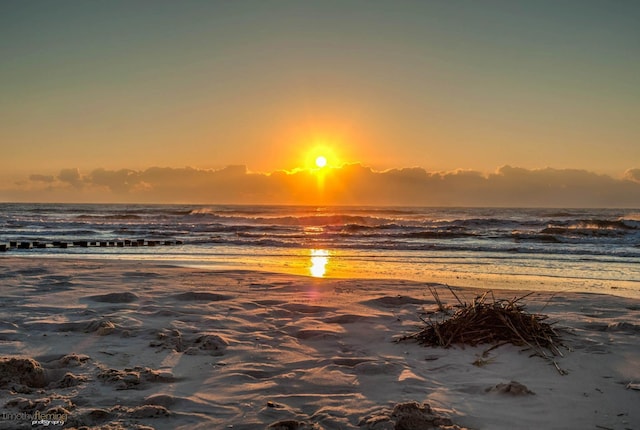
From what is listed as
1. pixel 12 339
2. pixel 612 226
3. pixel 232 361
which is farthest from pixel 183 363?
pixel 612 226

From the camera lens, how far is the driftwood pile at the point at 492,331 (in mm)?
5172

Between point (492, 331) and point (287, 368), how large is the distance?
2341mm

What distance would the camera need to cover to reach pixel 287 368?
458 cm

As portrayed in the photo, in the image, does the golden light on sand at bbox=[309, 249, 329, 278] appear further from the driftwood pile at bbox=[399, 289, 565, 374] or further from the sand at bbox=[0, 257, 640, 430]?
the driftwood pile at bbox=[399, 289, 565, 374]

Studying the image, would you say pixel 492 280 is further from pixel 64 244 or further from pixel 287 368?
pixel 64 244

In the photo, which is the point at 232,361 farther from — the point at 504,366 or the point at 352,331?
the point at 504,366

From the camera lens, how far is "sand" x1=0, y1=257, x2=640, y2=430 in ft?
11.4

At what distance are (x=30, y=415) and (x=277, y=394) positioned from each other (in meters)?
1.72

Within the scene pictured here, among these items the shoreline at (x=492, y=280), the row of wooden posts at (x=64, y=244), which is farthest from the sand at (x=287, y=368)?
the row of wooden posts at (x=64, y=244)

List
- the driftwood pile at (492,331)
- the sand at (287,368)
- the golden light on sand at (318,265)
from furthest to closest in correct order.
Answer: the golden light on sand at (318,265) → the driftwood pile at (492,331) → the sand at (287,368)

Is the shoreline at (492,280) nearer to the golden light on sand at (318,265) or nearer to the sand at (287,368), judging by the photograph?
the golden light on sand at (318,265)

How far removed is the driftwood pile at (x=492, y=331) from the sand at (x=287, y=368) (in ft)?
0.43

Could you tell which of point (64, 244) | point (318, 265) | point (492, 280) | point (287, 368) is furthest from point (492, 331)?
point (64, 244)

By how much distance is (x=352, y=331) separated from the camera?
19.6 feet
